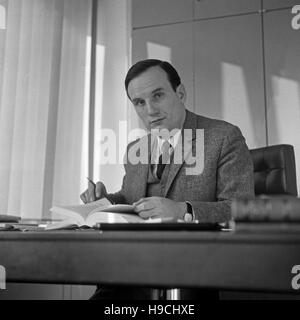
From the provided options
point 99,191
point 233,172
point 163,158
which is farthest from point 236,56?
point 99,191

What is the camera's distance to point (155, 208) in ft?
3.64

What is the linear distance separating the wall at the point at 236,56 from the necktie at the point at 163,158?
42.7 inches

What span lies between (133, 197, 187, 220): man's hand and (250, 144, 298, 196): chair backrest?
2.27 ft

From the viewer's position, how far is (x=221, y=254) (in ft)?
1.73

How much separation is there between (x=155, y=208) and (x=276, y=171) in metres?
0.79

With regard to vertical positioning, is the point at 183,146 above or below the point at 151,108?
below

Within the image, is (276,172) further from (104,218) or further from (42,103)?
(42,103)

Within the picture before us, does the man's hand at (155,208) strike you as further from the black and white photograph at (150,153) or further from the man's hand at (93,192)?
the man's hand at (93,192)

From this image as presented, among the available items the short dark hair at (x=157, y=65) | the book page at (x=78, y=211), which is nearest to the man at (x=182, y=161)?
the short dark hair at (x=157, y=65)

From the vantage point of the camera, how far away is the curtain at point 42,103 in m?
2.21

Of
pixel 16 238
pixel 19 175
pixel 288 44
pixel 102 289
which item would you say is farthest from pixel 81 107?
pixel 16 238

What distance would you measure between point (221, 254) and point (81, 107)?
8.07 ft
